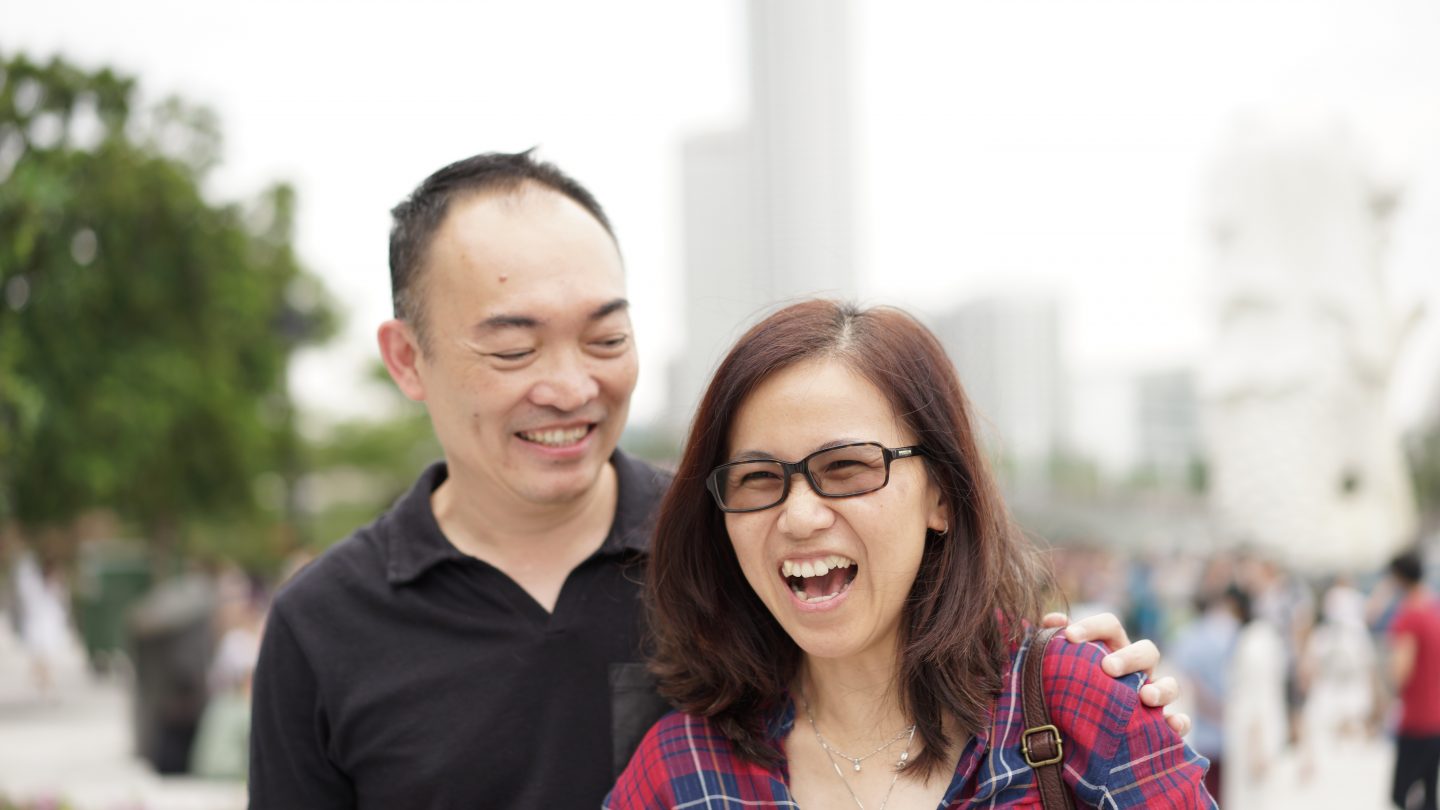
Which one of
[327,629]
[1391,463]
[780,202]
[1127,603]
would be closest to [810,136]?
[780,202]

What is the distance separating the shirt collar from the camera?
256 cm

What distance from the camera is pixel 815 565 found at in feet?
6.75

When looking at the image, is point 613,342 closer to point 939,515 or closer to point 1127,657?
point 939,515

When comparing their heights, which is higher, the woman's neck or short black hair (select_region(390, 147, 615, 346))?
short black hair (select_region(390, 147, 615, 346))

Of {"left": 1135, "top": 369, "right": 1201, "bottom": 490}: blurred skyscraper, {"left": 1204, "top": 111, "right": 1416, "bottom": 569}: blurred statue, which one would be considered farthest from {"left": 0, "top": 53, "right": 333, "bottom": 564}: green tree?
{"left": 1135, "top": 369, "right": 1201, "bottom": 490}: blurred skyscraper

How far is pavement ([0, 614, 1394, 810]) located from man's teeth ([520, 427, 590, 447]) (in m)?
4.91

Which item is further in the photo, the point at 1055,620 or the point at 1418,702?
the point at 1418,702

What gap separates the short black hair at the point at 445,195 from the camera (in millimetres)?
2570

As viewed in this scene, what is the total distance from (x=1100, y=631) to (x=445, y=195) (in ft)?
5.09

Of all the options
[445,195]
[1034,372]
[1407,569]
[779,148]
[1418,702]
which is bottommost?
[1034,372]

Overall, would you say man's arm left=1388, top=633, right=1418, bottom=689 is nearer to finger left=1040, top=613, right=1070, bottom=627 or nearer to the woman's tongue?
finger left=1040, top=613, right=1070, bottom=627

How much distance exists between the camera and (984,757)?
205 cm

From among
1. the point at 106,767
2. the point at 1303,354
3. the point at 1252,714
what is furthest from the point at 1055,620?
the point at 1303,354

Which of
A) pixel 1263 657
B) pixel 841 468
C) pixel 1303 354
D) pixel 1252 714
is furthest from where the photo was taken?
pixel 1303 354
